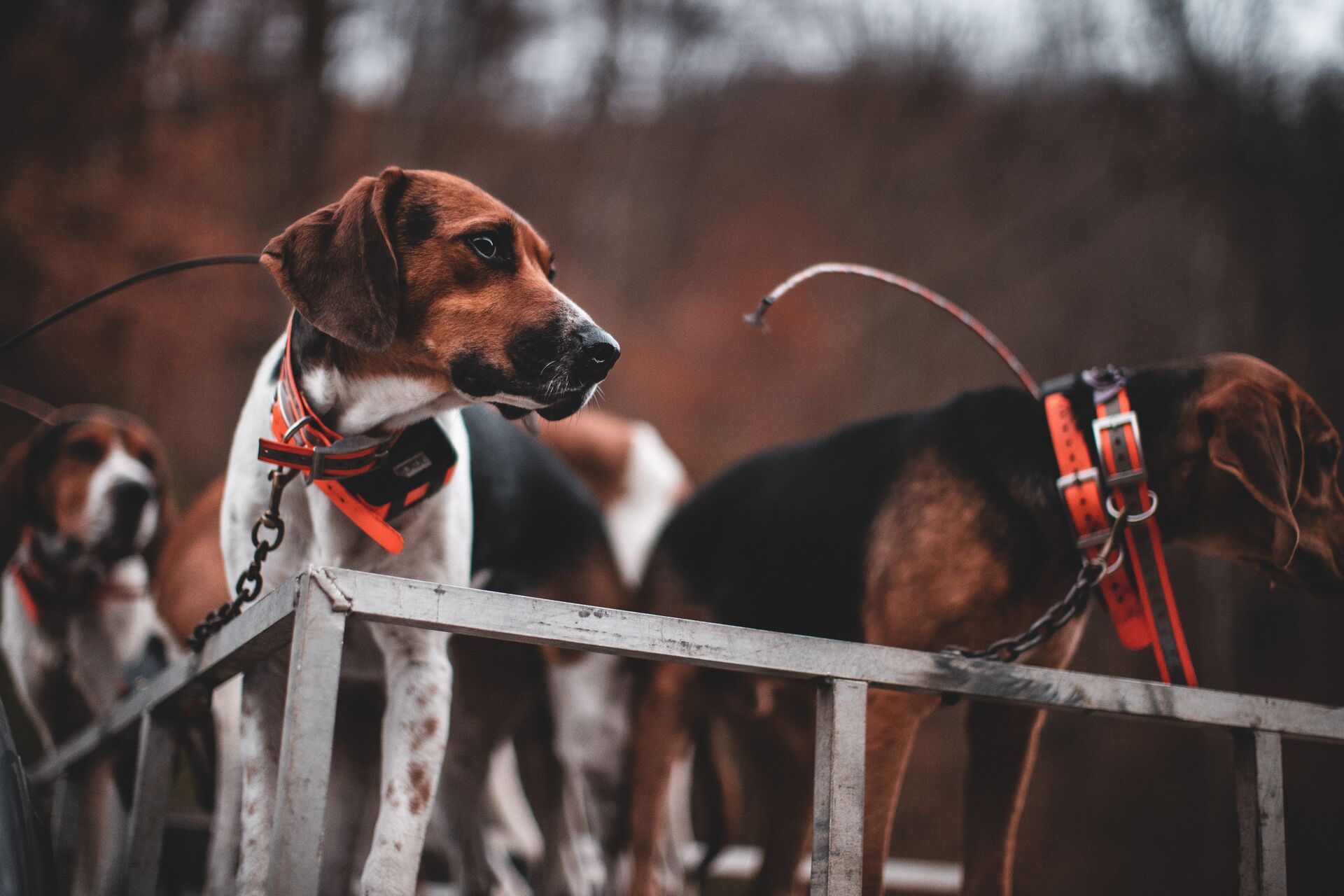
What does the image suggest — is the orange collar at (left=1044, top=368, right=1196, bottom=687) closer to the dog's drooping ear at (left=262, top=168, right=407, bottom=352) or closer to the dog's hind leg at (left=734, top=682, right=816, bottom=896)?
Answer: the dog's hind leg at (left=734, top=682, right=816, bottom=896)

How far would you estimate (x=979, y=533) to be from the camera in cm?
261

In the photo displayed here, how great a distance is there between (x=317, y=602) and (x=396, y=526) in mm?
609

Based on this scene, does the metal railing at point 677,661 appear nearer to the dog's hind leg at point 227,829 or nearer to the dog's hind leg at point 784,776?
the dog's hind leg at point 227,829

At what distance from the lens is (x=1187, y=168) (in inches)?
320

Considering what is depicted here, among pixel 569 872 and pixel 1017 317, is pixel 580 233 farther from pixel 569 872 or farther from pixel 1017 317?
pixel 569 872

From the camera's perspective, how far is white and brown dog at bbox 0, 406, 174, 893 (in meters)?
3.45

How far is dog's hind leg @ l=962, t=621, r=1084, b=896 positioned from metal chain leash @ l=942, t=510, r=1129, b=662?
1.23ft

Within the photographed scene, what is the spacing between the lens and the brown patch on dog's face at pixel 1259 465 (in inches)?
96.4

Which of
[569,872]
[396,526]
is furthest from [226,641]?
[569,872]

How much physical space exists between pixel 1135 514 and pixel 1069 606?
0.90 ft

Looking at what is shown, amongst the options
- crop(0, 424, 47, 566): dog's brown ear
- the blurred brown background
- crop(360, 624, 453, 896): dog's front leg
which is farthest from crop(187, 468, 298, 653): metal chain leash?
the blurred brown background

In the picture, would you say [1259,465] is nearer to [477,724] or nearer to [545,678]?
[545,678]

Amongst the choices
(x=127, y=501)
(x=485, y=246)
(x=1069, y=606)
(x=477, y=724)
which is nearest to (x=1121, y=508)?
(x=1069, y=606)

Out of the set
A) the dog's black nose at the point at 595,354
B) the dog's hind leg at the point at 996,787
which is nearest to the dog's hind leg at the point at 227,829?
the dog's black nose at the point at 595,354
